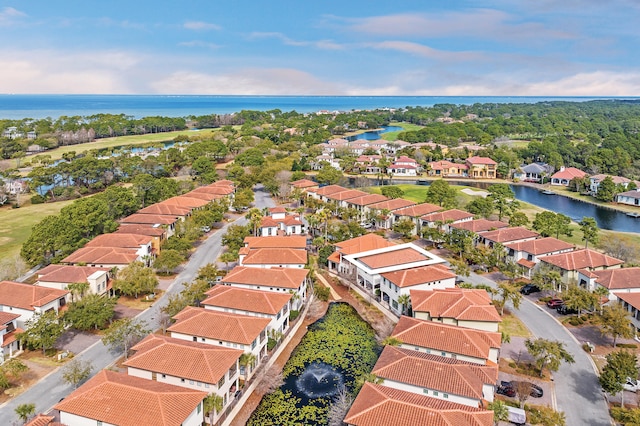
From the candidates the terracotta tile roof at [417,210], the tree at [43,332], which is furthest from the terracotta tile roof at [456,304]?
the tree at [43,332]

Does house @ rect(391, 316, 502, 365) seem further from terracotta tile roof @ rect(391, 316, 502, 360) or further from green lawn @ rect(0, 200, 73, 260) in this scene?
green lawn @ rect(0, 200, 73, 260)

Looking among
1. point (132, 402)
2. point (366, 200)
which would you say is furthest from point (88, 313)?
point (366, 200)

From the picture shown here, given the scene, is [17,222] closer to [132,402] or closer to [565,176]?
[132,402]

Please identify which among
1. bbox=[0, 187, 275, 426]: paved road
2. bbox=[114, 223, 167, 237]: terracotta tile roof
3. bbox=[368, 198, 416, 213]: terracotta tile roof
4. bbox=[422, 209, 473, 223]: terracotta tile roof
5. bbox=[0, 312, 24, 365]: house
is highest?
bbox=[368, 198, 416, 213]: terracotta tile roof

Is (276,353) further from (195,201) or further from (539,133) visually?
(539,133)

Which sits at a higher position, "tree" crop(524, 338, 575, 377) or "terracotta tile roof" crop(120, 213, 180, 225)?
"terracotta tile roof" crop(120, 213, 180, 225)

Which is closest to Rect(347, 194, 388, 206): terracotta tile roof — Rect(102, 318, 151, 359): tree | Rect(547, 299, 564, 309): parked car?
Result: Rect(547, 299, 564, 309): parked car
